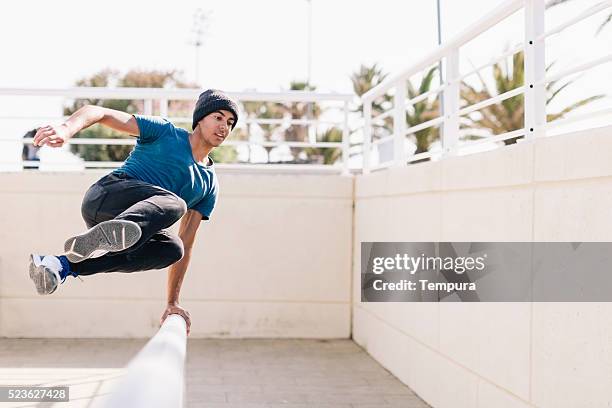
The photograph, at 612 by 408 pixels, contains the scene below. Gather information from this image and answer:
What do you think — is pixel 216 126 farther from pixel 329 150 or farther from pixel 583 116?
pixel 329 150

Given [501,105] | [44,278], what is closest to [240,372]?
[44,278]

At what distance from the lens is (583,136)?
4.45 meters

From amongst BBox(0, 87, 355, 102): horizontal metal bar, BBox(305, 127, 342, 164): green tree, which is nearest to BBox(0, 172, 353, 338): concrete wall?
BBox(0, 87, 355, 102): horizontal metal bar

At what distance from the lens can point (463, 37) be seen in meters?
6.70

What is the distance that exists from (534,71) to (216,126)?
1.92 m

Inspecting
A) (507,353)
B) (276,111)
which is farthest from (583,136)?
(276,111)

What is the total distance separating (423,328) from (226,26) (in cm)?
5116

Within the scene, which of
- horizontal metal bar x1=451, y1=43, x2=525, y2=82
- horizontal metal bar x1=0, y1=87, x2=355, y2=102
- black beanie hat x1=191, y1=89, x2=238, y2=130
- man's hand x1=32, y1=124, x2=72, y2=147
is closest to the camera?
man's hand x1=32, y1=124, x2=72, y2=147

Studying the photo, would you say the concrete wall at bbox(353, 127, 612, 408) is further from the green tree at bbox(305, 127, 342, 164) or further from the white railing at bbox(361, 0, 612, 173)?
the green tree at bbox(305, 127, 342, 164)

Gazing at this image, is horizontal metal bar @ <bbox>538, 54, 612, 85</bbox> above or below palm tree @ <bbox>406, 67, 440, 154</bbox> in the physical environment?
below

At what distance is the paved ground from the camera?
7301mm

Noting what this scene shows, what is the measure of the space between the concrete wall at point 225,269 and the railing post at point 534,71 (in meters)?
5.63

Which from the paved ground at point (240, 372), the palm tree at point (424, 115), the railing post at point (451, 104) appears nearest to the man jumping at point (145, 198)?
the railing post at point (451, 104)

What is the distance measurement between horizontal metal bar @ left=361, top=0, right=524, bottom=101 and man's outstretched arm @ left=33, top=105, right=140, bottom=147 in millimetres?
2585
